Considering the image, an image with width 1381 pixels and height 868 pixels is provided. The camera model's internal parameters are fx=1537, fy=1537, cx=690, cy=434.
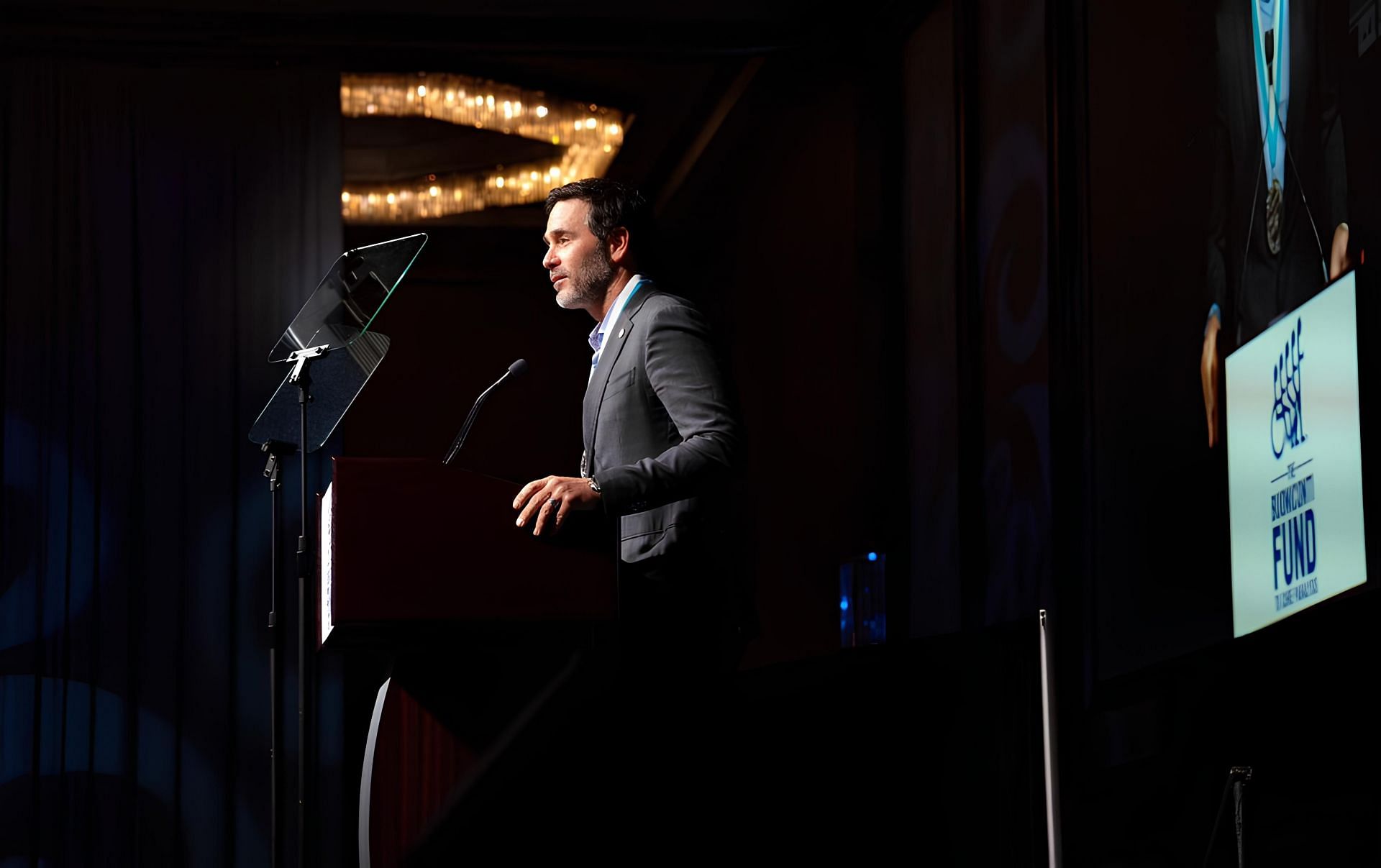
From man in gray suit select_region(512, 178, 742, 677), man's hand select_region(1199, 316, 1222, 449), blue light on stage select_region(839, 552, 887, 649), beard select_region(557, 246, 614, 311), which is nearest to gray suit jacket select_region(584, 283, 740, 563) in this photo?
man in gray suit select_region(512, 178, 742, 677)

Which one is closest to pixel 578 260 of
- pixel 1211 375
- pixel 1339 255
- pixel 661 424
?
pixel 661 424

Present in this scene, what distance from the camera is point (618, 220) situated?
259cm

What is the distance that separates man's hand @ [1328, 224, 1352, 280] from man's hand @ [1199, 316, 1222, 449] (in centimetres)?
59

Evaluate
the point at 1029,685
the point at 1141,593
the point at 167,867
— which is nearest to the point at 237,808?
the point at 167,867

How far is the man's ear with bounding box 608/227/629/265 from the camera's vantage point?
2.59 m

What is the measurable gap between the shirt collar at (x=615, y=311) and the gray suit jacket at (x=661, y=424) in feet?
0.16

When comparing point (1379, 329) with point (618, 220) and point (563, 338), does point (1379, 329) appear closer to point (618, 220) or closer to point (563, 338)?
point (618, 220)

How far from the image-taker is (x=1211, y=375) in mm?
3193

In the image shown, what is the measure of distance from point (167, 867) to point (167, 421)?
5.00 ft

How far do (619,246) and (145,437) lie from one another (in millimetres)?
3369

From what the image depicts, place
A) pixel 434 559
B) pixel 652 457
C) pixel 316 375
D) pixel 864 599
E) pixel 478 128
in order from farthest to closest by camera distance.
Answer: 1. pixel 478 128
2. pixel 864 599
3. pixel 316 375
4. pixel 652 457
5. pixel 434 559

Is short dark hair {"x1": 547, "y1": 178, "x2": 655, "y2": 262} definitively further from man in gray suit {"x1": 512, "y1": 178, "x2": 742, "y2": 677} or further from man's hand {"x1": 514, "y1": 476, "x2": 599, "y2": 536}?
man's hand {"x1": 514, "y1": 476, "x2": 599, "y2": 536}

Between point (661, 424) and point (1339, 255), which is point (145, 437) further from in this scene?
point (1339, 255)

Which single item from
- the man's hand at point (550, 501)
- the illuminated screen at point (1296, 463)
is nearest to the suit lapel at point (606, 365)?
the man's hand at point (550, 501)
